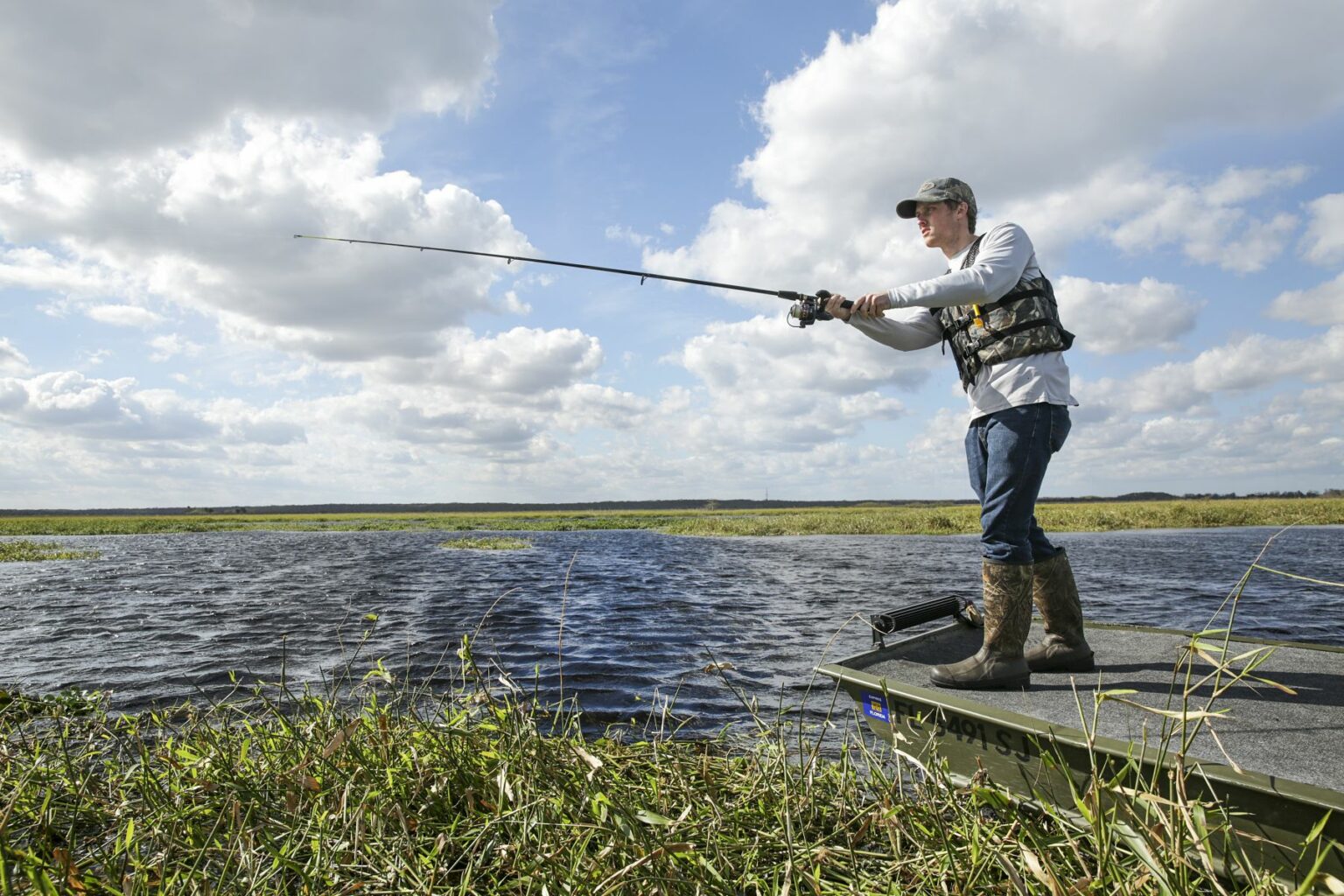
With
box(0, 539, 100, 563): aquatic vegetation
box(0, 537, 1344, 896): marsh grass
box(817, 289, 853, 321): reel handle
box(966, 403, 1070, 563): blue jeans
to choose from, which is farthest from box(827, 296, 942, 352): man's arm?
box(0, 539, 100, 563): aquatic vegetation

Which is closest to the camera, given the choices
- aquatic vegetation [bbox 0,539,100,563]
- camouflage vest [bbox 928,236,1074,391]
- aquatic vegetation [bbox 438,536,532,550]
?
camouflage vest [bbox 928,236,1074,391]

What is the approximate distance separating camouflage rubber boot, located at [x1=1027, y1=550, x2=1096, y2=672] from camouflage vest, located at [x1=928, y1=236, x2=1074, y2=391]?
65.7 inches

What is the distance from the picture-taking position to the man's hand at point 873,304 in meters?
5.03

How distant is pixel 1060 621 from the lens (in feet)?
18.2

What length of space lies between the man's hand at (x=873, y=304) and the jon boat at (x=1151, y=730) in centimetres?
239

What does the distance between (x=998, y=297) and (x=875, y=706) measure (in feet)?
9.66

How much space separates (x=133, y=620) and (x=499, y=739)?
610 inches

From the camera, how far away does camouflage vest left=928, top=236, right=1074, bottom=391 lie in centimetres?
489

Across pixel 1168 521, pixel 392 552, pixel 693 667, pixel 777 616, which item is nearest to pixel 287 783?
pixel 693 667

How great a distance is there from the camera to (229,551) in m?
42.1

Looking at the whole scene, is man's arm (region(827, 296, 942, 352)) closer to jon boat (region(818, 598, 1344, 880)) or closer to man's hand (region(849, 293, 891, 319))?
→ man's hand (region(849, 293, 891, 319))

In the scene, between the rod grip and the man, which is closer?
the man

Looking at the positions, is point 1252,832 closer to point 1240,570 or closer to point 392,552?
point 1240,570

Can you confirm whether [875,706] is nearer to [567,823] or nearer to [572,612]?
[567,823]
